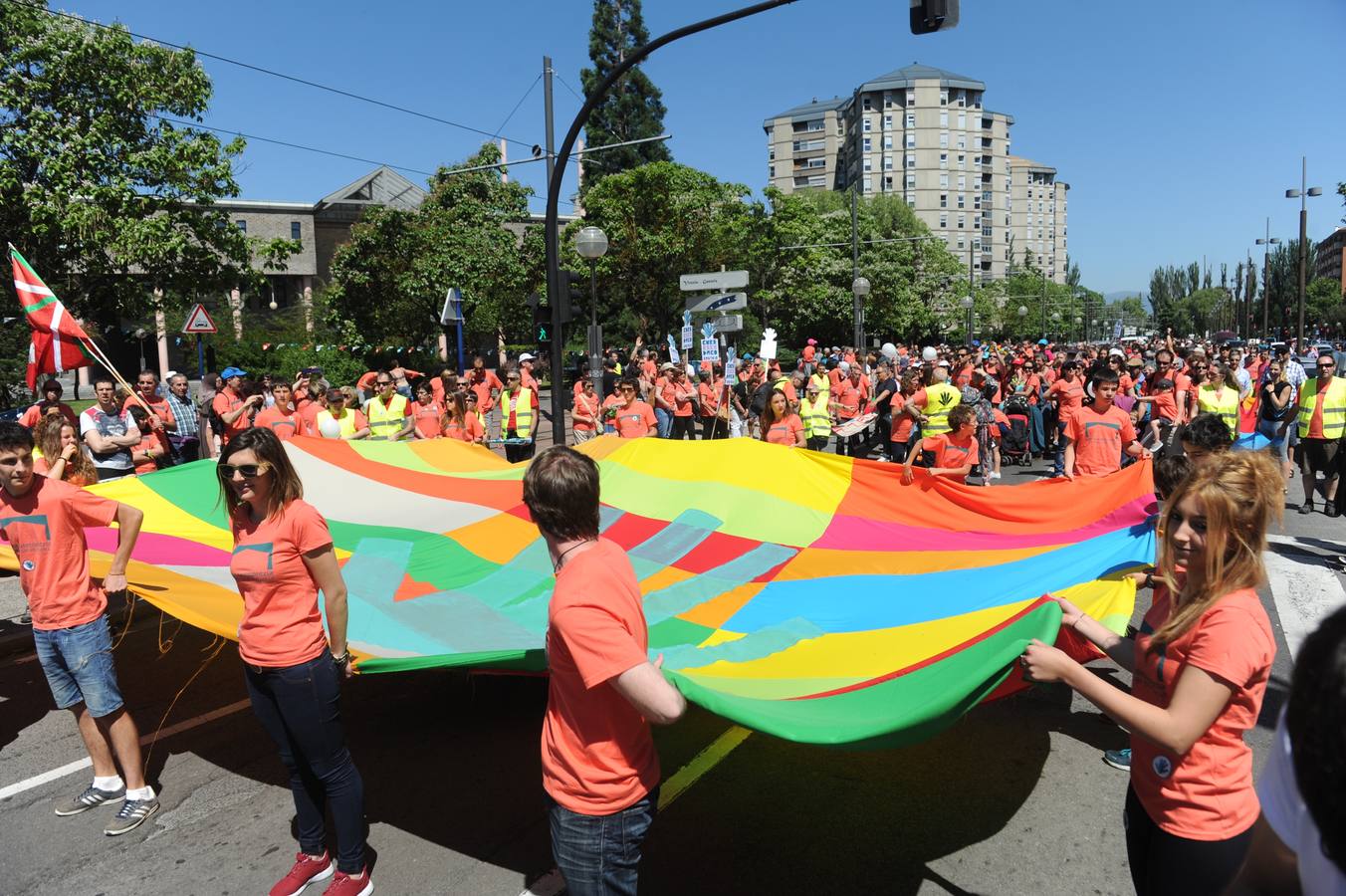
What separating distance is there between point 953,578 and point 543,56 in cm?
1257

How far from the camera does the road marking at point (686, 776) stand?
158 inches

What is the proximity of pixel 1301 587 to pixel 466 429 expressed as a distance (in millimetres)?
9531

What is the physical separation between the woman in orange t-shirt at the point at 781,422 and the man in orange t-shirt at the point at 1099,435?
3.10m

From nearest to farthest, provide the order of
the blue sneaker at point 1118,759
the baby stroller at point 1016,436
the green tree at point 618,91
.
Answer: the blue sneaker at point 1118,759
the baby stroller at point 1016,436
the green tree at point 618,91

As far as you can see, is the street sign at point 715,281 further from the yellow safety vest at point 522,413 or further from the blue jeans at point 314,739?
the blue jeans at point 314,739

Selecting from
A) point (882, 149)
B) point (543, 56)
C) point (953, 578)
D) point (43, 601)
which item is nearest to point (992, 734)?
point (953, 578)

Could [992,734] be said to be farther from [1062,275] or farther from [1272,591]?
[1062,275]

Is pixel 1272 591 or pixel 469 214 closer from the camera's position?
pixel 1272 591

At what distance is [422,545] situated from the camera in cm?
671

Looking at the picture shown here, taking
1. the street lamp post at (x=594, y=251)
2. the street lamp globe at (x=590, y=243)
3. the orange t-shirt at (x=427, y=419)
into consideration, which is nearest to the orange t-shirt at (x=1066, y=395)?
the street lamp post at (x=594, y=251)

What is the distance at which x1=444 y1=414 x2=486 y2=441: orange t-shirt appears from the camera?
12023 mm

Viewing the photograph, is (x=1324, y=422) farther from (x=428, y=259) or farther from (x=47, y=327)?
(x=428, y=259)

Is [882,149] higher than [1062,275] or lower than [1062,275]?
higher

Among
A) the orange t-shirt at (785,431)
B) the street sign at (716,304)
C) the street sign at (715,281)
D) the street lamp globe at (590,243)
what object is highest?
A: the street sign at (715,281)
